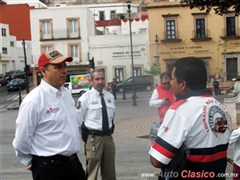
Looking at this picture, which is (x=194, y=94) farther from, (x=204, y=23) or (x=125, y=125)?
(x=204, y=23)

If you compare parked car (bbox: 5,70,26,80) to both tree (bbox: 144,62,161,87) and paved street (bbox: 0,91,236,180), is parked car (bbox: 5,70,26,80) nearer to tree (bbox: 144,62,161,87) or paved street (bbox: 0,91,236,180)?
tree (bbox: 144,62,161,87)

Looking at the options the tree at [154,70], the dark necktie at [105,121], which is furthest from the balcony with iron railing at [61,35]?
the dark necktie at [105,121]

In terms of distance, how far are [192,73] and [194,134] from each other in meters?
0.48

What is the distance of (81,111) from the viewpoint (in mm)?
5695

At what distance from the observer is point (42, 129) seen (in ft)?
11.9

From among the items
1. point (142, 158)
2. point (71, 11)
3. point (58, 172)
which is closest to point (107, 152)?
point (58, 172)

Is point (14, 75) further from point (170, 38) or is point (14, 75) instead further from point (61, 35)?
point (170, 38)

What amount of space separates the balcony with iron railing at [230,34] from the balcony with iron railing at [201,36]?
1.57 m

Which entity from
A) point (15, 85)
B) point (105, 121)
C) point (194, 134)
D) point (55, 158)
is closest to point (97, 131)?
point (105, 121)

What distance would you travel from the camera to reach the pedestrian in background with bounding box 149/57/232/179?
2.70 m

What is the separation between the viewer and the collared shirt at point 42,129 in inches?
140

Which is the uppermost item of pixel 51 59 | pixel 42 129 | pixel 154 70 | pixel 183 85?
pixel 51 59

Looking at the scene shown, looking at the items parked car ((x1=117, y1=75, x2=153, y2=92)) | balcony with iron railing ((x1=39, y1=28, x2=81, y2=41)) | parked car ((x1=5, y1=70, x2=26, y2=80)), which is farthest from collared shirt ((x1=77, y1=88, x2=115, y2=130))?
parked car ((x1=5, y1=70, x2=26, y2=80))

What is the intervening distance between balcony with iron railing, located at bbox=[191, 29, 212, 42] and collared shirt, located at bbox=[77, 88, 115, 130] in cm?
3527
